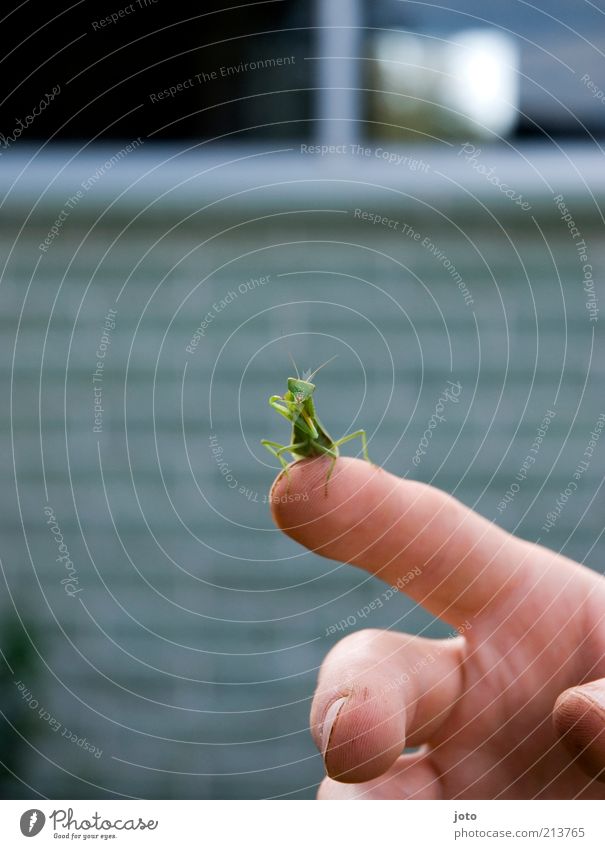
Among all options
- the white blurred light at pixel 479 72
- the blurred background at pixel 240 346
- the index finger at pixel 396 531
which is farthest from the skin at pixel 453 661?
the white blurred light at pixel 479 72

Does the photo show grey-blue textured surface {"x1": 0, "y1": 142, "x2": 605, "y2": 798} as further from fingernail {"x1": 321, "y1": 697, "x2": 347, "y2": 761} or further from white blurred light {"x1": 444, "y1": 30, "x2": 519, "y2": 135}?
fingernail {"x1": 321, "y1": 697, "x2": 347, "y2": 761}

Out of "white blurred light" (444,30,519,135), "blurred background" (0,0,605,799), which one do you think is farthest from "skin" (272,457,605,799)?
"white blurred light" (444,30,519,135)

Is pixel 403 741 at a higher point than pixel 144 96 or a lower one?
lower

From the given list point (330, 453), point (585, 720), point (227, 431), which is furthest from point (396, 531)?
point (227, 431)

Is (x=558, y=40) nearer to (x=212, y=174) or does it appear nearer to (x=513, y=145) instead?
(x=513, y=145)

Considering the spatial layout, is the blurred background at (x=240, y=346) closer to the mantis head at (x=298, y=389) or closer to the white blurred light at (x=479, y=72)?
the white blurred light at (x=479, y=72)

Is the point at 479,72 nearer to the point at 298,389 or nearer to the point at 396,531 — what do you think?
the point at 298,389

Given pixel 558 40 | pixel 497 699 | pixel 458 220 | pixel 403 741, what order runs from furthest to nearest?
1. pixel 458 220
2. pixel 558 40
3. pixel 497 699
4. pixel 403 741

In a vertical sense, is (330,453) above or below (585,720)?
above

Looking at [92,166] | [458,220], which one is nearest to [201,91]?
[92,166]
